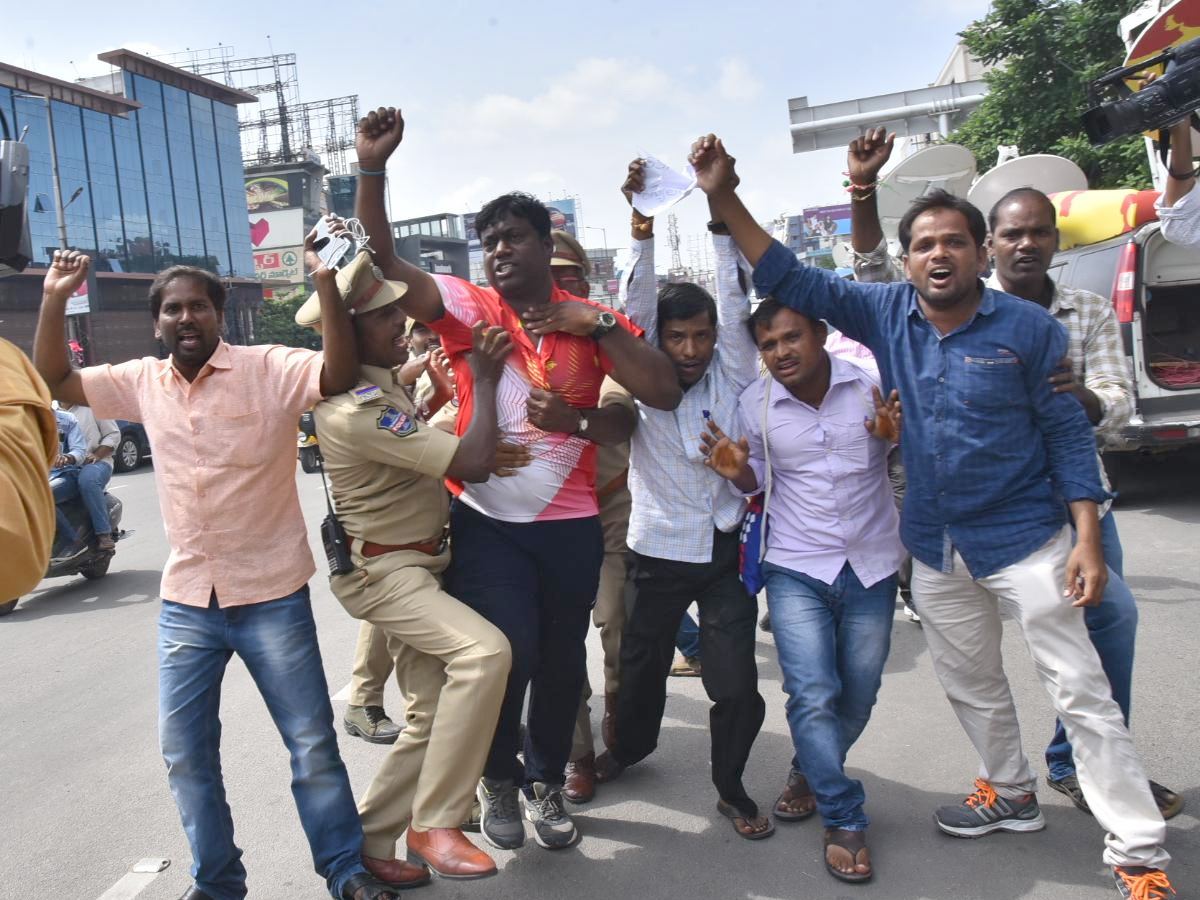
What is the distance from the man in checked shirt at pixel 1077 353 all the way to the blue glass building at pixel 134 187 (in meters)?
41.5

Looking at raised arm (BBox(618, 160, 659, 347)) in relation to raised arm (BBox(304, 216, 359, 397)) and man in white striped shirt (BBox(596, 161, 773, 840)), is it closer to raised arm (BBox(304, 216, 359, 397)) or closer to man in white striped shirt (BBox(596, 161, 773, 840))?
man in white striped shirt (BBox(596, 161, 773, 840))

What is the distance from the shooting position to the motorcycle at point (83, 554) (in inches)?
313

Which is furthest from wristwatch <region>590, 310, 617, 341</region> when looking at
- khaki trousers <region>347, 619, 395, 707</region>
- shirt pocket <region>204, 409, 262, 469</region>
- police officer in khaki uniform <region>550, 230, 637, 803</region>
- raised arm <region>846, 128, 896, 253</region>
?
khaki trousers <region>347, 619, 395, 707</region>

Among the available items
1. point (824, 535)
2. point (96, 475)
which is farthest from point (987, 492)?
point (96, 475)

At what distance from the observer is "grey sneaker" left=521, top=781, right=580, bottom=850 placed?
332 cm

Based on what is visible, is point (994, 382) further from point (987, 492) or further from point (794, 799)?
point (794, 799)

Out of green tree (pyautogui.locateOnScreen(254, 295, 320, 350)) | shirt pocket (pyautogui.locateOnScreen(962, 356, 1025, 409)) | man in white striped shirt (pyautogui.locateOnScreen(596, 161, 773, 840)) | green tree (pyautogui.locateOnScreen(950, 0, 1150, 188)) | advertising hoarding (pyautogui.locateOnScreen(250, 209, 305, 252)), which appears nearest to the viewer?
shirt pocket (pyautogui.locateOnScreen(962, 356, 1025, 409))

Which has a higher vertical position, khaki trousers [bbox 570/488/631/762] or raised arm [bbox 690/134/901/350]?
raised arm [bbox 690/134/901/350]

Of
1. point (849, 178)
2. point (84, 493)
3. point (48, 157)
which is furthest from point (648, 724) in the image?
point (48, 157)

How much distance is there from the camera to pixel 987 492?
9.48 feet

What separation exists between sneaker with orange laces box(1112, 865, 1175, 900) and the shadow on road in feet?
22.7

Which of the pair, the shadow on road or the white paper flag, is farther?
the shadow on road

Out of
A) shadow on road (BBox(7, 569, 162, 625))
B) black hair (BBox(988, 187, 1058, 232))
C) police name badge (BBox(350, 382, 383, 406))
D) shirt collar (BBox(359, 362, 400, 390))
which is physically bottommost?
shadow on road (BBox(7, 569, 162, 625))

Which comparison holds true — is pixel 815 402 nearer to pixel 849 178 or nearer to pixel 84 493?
pixel 849 178
